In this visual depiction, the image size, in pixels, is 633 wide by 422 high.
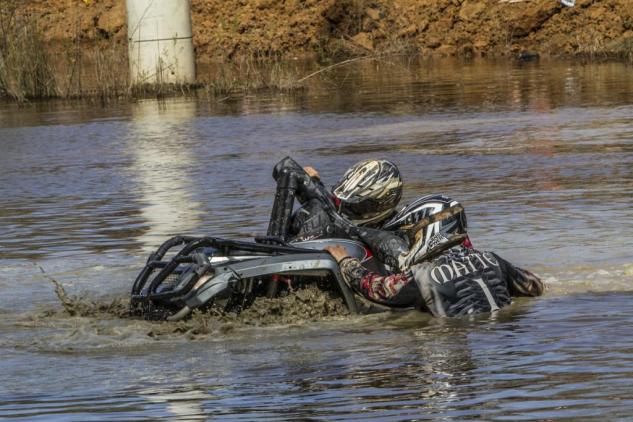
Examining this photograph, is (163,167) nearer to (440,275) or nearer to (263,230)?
(263,230)

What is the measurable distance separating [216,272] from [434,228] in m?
1.32

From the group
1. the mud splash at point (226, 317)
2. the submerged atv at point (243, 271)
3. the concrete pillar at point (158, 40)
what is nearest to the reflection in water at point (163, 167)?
the concrete pillar at point (158, 40)

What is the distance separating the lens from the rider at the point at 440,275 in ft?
28.9

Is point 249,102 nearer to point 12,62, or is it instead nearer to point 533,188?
point 12,62

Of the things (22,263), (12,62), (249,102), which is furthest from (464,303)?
(12,62)

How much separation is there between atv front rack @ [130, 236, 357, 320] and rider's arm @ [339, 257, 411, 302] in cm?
7

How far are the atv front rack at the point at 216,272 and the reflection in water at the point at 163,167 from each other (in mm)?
3201

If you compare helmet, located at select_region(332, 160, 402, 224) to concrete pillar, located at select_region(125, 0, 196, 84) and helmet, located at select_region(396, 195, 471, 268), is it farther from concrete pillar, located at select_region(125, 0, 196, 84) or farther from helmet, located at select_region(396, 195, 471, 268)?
concrete pillar, located at select_region(125, 0, 196, 84)

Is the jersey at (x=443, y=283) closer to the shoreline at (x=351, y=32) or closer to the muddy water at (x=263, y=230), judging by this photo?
the muddy water at (x=263, y=230)

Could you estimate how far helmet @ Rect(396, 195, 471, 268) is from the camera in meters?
8.86

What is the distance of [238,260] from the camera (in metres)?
8.58

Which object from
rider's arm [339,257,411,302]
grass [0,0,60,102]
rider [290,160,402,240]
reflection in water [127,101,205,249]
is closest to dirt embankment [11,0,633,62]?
grass [0,0,60,102]

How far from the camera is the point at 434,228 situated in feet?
29.2

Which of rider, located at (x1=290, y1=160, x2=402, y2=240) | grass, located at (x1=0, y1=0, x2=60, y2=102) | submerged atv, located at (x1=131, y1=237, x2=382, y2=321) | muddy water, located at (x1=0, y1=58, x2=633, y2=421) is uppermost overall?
grass, located at (x1=0, y1=0, x2=60, y2=102)
